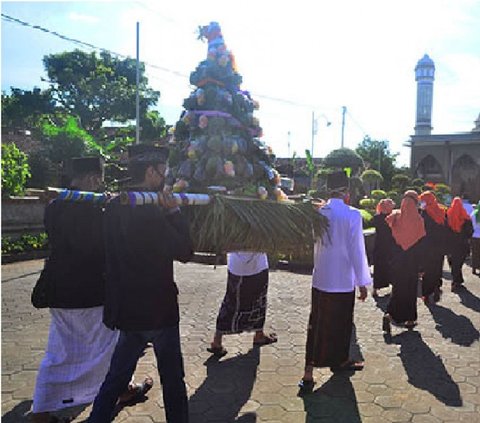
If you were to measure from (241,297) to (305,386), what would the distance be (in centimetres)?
112

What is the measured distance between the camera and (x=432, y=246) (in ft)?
23.5

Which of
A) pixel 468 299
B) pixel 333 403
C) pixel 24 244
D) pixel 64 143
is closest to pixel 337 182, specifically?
pixel 333 403

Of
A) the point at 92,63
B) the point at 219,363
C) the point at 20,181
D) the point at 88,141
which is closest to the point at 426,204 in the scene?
the point at 219,363

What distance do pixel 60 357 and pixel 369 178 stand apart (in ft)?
77.1

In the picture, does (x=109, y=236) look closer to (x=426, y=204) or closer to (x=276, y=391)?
(x=276, y=391)

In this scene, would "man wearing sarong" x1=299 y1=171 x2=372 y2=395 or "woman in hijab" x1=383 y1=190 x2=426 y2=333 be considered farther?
"woman in hijab" x1=383 y1=190 x2=426 y2=333

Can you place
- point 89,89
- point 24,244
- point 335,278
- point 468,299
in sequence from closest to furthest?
1. point 335,278
2. point 468,299
3. point 24,244
4. point 89,89

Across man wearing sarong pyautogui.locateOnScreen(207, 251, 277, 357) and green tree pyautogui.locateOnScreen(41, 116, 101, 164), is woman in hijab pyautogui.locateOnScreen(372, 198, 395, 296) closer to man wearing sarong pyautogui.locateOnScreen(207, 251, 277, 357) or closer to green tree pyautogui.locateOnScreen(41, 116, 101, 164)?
man wearing sarong pyautogui.locateOnScreen(207, 251, 277, 357)

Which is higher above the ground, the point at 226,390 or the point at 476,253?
the point at 476,253

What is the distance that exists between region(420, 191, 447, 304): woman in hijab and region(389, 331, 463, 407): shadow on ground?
1.82 m

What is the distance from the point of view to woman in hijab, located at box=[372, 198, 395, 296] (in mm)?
6961

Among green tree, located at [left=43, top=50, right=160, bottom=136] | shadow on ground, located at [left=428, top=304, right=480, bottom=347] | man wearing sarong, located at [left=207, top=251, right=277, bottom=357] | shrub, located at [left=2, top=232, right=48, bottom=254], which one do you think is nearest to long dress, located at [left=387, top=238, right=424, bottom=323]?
shadow on ground, located at [left=428, top=304, right=480, bottom=347]

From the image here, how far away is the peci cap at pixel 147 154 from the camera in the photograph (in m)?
2.89

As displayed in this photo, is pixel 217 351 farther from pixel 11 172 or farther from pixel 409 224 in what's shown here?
pixel 11 172
